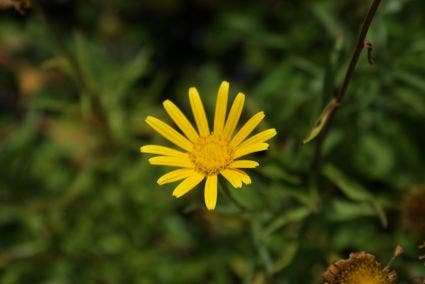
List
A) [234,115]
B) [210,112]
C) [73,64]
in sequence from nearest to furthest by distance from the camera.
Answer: [234,115]
[73,64]
[210,112]

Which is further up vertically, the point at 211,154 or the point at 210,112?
the point at 210,112

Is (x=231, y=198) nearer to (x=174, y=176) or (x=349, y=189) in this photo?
(x=174, y=176)

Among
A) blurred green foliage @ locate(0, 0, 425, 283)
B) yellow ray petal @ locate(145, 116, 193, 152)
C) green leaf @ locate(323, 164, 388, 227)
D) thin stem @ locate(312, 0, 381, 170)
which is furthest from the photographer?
blurred green foliage @ locate(0, 0, 425, 283)

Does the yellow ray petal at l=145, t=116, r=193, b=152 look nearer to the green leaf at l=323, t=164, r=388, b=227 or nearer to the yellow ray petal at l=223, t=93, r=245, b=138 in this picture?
the yellow ray petal at l=223, t=93, r=245, b=138

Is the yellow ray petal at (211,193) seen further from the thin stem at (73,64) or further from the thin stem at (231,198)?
the thin stem at (73,64)

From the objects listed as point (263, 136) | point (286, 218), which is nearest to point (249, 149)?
point (263, 136)

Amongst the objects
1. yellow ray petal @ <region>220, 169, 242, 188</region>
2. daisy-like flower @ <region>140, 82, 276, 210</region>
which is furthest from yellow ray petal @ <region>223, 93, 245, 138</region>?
yellow ray petal @ <region>220, 169, 242, 188</region>

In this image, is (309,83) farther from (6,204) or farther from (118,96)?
(6,204)
